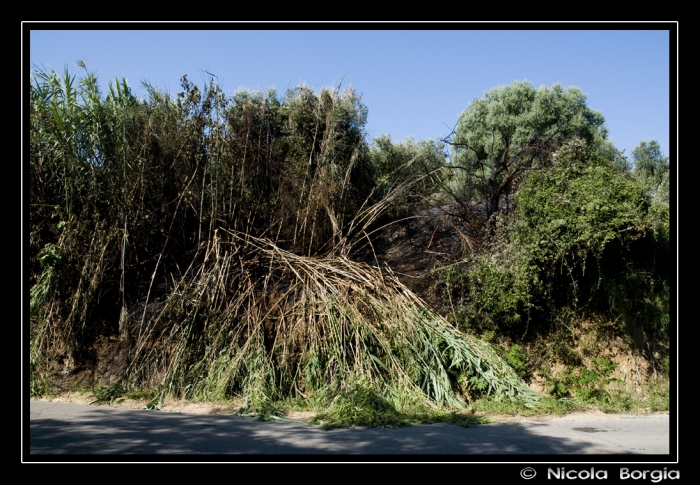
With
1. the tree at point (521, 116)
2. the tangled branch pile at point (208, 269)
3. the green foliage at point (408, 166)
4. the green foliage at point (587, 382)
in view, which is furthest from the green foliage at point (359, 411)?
the tree at point (521, 116)

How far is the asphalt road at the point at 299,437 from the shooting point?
17.1ft

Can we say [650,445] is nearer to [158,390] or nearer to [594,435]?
[594,435]

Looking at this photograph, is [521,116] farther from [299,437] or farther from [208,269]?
[299,437]

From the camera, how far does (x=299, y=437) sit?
226 inches

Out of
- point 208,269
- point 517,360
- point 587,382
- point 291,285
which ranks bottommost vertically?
point 587,382

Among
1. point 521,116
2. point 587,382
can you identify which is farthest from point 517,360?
Result: point 521,116

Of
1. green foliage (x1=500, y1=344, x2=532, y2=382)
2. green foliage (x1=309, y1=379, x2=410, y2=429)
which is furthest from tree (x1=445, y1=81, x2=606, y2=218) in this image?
green foliage (x1=309, y1=379, x2=410, y2=429)

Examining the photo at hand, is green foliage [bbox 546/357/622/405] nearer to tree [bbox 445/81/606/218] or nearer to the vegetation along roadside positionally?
the vegetation along roadside

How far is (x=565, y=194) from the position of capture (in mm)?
9008

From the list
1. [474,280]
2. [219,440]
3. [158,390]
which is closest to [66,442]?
[219,440]

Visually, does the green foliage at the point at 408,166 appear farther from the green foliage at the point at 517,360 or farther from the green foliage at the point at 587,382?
the green foliage at the point at 587,382

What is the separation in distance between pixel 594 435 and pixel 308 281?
14.7 ft

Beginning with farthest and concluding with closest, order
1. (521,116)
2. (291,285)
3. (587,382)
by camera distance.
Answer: (521,116)
(291,285)
(587,382)
